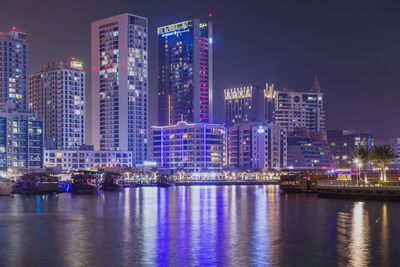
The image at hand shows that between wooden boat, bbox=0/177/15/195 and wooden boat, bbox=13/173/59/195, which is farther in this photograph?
wooden boat, bbox=13/173/59/195

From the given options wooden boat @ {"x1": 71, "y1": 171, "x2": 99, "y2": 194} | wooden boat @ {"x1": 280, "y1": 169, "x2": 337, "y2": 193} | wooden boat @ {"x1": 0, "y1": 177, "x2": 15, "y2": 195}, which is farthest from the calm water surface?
wooden boat @ {"x1": 71, "y1": 171, "x2": 99, "y2": 194}

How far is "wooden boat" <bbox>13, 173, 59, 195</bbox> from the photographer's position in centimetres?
16525

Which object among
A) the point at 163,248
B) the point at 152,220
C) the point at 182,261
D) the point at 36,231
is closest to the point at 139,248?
the point at 163,248

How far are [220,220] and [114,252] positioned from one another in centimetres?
2956

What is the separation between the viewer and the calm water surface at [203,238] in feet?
151

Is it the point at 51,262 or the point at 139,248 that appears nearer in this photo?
the point at 51,262

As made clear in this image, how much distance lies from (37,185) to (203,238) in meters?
120

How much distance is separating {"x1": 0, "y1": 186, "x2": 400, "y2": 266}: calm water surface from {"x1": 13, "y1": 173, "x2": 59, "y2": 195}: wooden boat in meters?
78.8

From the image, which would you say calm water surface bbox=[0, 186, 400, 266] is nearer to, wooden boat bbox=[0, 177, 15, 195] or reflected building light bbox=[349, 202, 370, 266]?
reflected building light bbox=[349, 202, 370, 266]

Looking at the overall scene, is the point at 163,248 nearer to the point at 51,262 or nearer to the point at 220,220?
the point at 51,262

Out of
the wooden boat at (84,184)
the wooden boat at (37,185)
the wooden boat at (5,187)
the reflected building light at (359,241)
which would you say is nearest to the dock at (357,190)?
the reflected building light at (359,241)

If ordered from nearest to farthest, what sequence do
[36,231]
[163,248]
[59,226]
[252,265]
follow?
[252,265] < [163,248] < [36,231] < [59,226]

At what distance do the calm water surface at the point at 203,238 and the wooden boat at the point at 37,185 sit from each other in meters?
78.8

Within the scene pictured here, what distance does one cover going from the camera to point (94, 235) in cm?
6091
